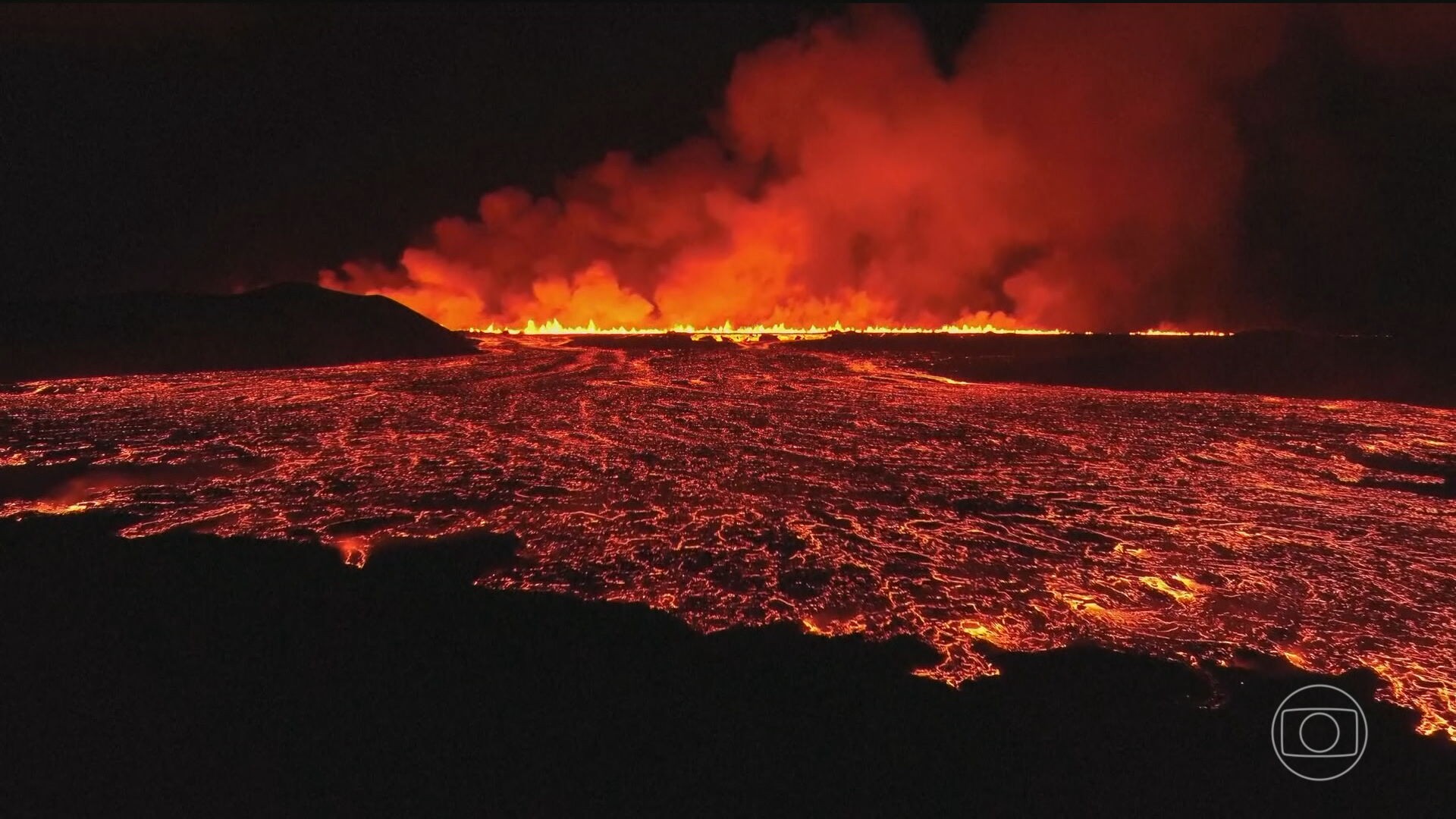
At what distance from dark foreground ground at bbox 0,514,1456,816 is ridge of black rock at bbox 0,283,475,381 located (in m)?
29.0

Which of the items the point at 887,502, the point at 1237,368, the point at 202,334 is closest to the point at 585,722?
the point at 887,502

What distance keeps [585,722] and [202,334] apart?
119ft

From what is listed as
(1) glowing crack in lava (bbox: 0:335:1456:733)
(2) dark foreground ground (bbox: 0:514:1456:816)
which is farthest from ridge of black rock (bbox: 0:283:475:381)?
(2) dark foreground ground (bbox: 0:514:1456:816)

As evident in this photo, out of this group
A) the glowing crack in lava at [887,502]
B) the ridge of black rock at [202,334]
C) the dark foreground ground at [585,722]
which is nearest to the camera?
the dark foreground ground at [585,722]

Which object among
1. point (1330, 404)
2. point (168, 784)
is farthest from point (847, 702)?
point (1330, 404)

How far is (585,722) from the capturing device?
4.50 m

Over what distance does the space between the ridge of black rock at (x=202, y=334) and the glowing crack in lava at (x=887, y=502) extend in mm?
11320

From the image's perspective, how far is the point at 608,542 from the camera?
25.8ft

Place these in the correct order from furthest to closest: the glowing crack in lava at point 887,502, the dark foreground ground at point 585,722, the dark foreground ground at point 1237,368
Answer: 1. the dark foreground ground at point 1237,368
2. the glowing crack in lava at point 887,502
3. the dark foreground ground at point 585,722

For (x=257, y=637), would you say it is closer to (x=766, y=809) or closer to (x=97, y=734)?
(x=97, y=734)

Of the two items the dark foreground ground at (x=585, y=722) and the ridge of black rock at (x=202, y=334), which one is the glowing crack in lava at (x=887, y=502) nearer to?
the dark foreground ground at (x=585, y=722)

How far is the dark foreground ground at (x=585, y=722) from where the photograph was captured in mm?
3891

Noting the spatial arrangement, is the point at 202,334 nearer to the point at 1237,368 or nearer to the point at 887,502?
the point at 887,502

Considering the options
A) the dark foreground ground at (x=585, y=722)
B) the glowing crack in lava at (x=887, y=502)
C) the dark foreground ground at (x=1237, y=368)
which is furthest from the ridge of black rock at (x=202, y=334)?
the dark foreground ground at (x=585, y=722)
